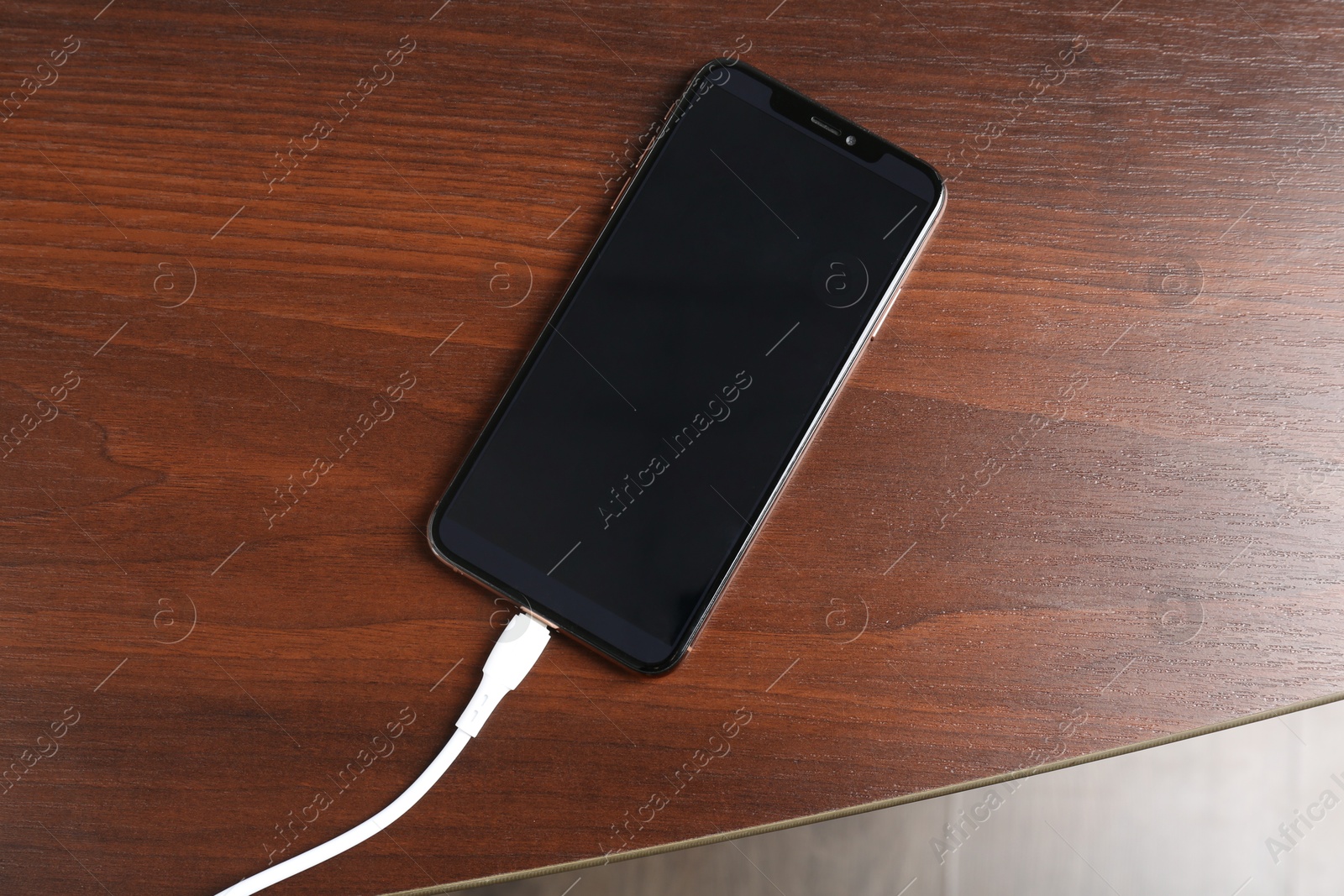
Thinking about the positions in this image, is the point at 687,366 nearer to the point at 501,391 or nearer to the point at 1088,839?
the point at 501,391

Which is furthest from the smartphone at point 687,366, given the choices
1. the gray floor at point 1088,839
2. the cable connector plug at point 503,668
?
the gray floor at point 1088,839

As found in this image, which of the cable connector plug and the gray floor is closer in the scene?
the cable connector plug

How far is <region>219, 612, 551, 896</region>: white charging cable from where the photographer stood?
1.42 ft

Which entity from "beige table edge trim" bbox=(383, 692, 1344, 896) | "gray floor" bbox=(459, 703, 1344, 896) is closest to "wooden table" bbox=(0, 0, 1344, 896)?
"beige table edge trim" bbox=(383, 692, 1344, 896)

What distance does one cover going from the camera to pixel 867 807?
454 millimetres

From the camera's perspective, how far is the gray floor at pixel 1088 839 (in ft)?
1.92

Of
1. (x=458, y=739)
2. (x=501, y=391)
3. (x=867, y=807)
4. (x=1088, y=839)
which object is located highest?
(x=501, y=391)

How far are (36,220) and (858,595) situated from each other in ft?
1.96

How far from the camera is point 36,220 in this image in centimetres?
50

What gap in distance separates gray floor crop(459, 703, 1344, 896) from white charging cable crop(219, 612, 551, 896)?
174 millimetres

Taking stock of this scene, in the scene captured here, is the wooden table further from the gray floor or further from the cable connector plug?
the gray floor

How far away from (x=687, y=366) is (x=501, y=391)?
0.12m

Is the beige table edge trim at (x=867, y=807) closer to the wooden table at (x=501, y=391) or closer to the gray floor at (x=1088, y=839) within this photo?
the wooden table at (x=501, y=391)

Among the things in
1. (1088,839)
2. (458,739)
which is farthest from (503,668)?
(1088,839)
